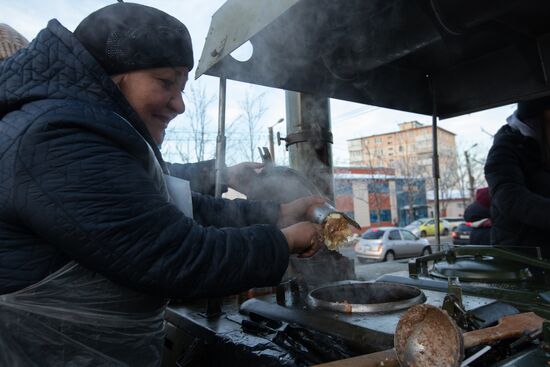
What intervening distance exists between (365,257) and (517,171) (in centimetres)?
1439

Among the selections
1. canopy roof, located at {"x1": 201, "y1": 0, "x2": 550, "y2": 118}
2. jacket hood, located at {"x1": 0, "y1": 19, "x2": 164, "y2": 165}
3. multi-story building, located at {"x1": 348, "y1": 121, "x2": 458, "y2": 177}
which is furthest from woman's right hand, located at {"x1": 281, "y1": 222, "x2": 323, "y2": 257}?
multi-story building, located at {"x1": 348, "y1": 121, "x2": 458, "y2": 177}

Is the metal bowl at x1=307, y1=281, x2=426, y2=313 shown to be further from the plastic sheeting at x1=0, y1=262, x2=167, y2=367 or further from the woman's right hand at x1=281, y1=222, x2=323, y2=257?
the plastic sheeting at x1=0, y1=262, x2=167, y2=367

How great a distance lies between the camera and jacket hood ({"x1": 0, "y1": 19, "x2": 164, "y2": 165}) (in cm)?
112

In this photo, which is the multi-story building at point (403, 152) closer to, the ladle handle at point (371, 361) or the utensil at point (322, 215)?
the utensil at point (322, 215)

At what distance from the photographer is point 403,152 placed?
4097 cm

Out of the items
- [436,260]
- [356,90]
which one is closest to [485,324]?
[436,260]

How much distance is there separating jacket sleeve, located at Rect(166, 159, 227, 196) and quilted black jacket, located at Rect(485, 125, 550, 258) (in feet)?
7.16

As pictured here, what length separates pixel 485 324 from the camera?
1575 mm

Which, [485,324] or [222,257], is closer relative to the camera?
[222,257]

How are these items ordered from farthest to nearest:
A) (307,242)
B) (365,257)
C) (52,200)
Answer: (365,257) → (307,242) → (52,200)

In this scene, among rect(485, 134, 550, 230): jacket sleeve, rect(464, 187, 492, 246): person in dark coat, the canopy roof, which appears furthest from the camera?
rect(464, 187, 492, 246): person in dark coat

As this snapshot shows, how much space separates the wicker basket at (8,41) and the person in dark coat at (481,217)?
4226 mm

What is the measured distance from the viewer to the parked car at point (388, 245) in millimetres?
16344

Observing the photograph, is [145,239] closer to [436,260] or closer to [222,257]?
[222,257]
